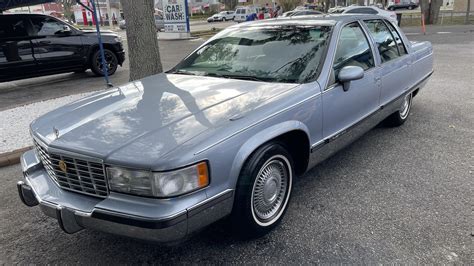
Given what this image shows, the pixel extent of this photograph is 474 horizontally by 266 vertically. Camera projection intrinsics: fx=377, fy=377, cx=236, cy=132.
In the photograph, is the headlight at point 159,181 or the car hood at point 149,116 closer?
the headlight at point 159,181

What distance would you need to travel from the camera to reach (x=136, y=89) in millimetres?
3467

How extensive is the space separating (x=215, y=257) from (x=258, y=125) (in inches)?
38.7

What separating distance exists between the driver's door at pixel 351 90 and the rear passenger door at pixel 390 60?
241mm

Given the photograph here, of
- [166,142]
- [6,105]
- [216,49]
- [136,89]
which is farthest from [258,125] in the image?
[6,105]

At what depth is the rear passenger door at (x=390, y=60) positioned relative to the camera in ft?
13.9

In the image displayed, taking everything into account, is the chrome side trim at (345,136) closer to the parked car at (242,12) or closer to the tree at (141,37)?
the tree at (141,37)

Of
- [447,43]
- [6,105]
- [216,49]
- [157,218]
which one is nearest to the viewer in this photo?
[157,218]

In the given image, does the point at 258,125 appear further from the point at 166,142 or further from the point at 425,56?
the point at 425,56

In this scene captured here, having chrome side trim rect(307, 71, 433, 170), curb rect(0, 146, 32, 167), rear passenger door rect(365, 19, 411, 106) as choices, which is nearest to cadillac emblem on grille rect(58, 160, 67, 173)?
chrome side trim rect(307, 71, 433, 170)

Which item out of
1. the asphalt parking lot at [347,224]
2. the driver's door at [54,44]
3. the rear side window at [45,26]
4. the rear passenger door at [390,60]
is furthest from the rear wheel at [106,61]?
A: the rear passenger door at [390,60]

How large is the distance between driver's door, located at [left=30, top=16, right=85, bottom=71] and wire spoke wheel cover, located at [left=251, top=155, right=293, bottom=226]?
848 centimetres

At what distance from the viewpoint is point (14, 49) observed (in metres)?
8.97

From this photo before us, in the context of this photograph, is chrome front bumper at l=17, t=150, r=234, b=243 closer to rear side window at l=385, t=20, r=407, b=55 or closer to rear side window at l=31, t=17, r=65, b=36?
rear side window at l=385, t=20, r=407, b=55

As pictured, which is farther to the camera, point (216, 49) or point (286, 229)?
point (216, 49)
